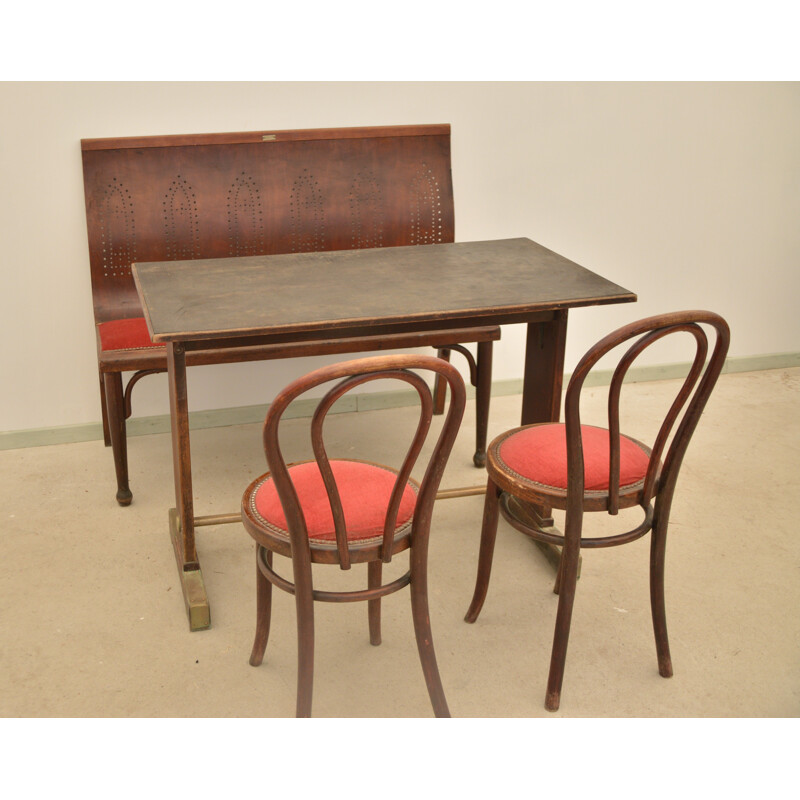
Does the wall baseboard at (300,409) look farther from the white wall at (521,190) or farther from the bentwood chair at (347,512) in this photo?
the bentwood chair at (347,512)

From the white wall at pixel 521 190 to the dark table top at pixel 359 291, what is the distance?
0.75 m

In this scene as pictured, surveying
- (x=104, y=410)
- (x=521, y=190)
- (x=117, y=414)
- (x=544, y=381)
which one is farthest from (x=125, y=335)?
(x=521, y=190)

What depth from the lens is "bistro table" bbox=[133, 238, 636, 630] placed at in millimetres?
2443

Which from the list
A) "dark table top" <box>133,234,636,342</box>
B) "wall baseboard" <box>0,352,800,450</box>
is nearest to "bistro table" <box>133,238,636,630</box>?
"dark table top" <box>133,234,636,342</box>

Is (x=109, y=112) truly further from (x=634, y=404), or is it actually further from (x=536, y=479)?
(x=634, y=404)

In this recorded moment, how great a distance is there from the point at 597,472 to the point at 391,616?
2.40ft

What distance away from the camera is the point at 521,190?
3920 millimetres

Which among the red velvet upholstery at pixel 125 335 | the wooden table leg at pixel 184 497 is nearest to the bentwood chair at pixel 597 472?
the wooden table leg at pixel 184 497

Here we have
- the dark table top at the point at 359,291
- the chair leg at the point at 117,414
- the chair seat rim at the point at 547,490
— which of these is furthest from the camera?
the chair leg at the point at 117,414

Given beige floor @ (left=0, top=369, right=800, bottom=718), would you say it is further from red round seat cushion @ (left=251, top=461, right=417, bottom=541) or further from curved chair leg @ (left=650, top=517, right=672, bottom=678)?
red round seat cushion @ (left=251, top=461, right=417, bottom=541)

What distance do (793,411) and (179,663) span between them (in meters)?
2.76

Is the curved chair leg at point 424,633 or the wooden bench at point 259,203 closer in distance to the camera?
the curved chair leg at point 424,633

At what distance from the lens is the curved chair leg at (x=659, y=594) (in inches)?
90.2

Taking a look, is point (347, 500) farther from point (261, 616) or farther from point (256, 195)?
point (256, 195)
